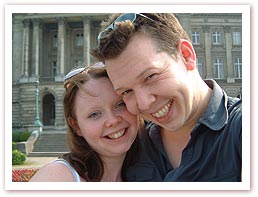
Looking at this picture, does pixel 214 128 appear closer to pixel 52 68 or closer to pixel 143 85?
pixel 143 85

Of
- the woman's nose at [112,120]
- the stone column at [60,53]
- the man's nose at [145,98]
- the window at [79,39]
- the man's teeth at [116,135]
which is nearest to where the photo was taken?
the man's nose at [145,98]

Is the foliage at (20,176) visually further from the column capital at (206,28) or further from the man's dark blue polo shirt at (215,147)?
the column capital at (206,28)

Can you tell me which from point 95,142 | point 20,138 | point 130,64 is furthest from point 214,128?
point 20,138

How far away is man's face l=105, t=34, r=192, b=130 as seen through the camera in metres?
2.70

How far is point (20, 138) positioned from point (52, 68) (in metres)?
15.9

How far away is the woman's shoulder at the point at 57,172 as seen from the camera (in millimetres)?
2785

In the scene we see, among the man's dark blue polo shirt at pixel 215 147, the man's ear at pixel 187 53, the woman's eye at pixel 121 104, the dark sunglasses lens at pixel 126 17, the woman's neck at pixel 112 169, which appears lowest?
the woman's neck at pixel 112 169

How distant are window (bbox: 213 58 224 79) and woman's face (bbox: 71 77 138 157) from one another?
25.3 m

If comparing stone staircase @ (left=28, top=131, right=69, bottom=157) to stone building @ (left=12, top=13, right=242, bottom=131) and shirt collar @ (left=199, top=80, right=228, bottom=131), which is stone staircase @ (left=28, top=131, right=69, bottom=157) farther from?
shirt collar @ (left=199, top=80, right=228, bottom=131)

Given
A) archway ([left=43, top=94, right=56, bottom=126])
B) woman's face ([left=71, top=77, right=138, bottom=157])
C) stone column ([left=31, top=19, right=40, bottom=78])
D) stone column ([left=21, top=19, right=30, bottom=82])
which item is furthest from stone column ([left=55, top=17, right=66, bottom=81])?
woman's face ([left=71, top=77, right=138, bottom=157])

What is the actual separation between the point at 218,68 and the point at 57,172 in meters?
28.1

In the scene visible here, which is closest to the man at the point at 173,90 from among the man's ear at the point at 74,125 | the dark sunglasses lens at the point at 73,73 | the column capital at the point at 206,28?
the dark sunglasses lens at the point at 73,73

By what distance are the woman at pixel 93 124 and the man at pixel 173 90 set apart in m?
0.21
